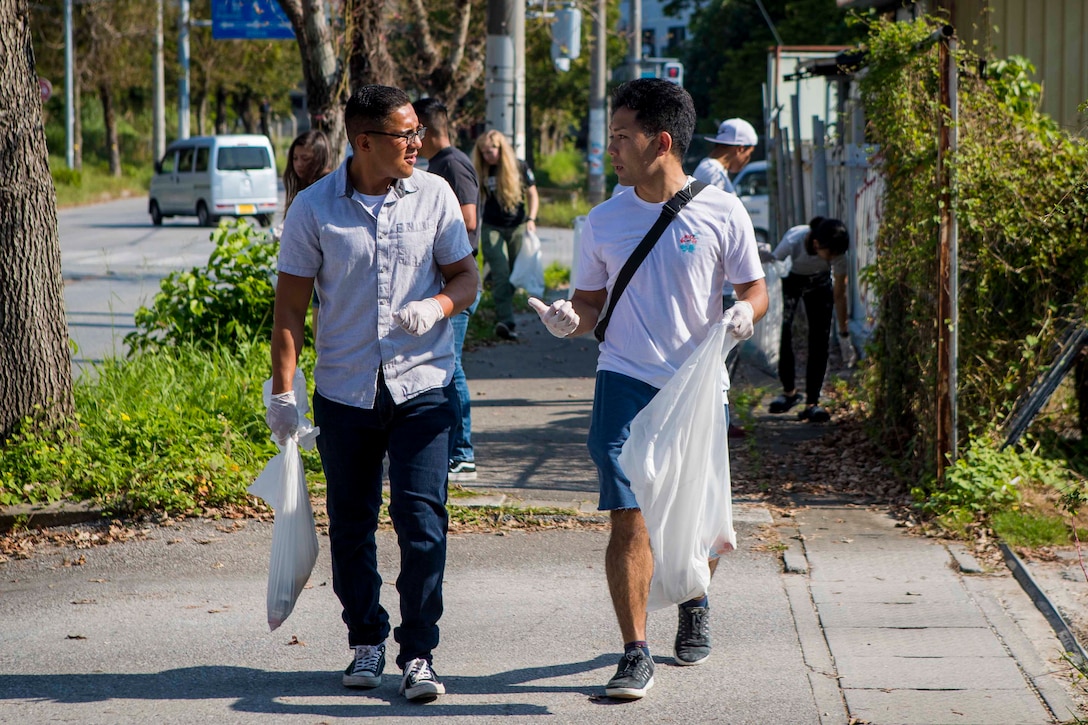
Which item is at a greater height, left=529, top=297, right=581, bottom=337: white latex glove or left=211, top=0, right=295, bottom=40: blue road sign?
left=211, top=0, right=295, bottom=40: blue road sign

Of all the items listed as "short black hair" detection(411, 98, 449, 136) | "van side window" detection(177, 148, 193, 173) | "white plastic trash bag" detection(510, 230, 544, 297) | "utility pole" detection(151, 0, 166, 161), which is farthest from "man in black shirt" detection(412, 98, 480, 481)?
"utility pole" detection(151, 0, 166, 161)

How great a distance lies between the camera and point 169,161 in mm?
29219

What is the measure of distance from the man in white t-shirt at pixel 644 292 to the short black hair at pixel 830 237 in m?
4.00

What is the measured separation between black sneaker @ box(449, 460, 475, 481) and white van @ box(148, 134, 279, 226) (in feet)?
71.8

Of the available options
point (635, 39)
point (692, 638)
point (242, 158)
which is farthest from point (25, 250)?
point (242, 158)

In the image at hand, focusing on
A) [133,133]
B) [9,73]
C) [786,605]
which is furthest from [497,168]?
[133,133]

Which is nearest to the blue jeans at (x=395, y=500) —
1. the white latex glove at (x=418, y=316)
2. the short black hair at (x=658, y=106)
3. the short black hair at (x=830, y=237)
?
the white latex glove at (x=418, y=316)

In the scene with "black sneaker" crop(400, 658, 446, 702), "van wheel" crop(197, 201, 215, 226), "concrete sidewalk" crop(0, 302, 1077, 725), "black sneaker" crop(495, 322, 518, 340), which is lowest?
"concrete sidewalk" crop(0, 302, 1077, 725)

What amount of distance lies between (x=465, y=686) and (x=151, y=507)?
248 cm

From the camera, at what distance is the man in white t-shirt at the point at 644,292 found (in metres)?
3.90

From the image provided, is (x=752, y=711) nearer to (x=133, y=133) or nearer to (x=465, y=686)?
(x=465, y=686)

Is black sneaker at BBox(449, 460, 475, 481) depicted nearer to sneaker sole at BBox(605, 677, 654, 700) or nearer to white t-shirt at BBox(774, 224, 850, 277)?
white t-shirt at BBox(774, 224, 850, 277)

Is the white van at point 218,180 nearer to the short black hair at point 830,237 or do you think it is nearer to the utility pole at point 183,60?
the utility pole at point 183,60

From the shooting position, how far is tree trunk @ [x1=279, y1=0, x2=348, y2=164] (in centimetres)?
991
